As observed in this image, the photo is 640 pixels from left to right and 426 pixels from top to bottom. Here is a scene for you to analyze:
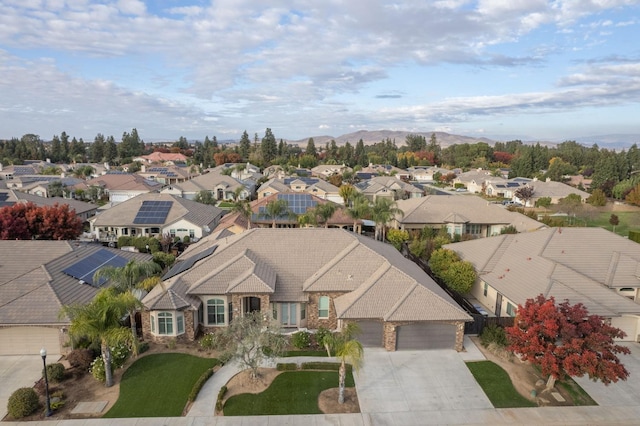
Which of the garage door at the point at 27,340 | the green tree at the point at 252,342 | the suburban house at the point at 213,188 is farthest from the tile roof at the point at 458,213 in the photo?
the garage door at the point at 27,340

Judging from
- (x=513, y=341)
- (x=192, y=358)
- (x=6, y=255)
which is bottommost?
(x=192, y=358)

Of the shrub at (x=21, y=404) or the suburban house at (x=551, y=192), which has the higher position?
the suburban house at (x=551, y=192)

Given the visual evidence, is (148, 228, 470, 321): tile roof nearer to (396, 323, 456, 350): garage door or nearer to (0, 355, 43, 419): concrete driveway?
(396, 323, 456, 350): garage door

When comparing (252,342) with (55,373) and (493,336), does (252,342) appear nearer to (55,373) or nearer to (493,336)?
(55,373)

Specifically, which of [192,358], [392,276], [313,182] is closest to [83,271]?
[192,358]

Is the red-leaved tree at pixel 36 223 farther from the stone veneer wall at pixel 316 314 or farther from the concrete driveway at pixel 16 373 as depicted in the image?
the stone veneer wall at pixel 316 314

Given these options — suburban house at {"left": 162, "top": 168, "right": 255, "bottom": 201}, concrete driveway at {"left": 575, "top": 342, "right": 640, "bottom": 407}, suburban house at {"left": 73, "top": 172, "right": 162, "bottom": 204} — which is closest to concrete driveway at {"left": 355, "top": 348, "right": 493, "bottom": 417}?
concrete driveway at {"left": 575, "top": 342, "right": 640, "bottom": 407}

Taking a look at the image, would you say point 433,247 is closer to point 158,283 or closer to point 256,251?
point 256,251
